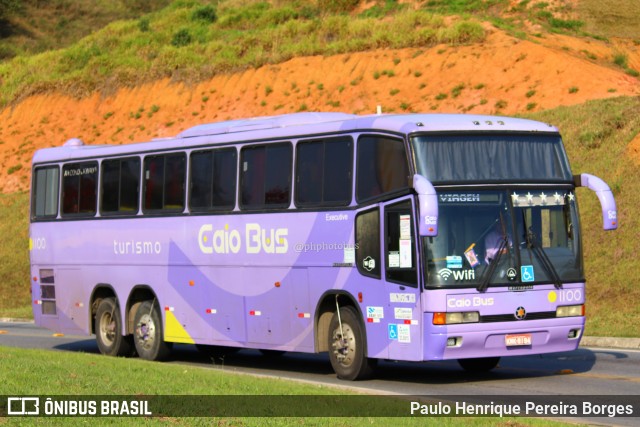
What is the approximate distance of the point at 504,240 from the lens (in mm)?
15141

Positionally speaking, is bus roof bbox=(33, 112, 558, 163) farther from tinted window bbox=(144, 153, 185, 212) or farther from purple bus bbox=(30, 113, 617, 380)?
tinted window bbox=(144, 153, 185, 212)

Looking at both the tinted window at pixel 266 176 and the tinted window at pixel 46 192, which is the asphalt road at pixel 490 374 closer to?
the tinted window at pixel 266 176

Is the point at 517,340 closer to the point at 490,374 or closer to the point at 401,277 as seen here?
the point at 401,277

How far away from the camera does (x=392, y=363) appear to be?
1927cm

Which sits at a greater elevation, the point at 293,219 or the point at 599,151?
the point at 599,151

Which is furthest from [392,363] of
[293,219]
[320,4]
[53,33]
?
[53,33]

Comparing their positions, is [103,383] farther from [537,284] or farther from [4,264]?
[4,264]

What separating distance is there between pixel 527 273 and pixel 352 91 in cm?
4039

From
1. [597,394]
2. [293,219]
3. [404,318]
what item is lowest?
[597,394]

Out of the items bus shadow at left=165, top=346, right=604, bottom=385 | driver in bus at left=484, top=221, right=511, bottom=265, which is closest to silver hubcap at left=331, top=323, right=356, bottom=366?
bus shadow at left=165, top=346, right=604, bottom=385

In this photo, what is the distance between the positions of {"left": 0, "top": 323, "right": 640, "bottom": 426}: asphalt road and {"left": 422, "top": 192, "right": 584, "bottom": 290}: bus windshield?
1417 millimetres

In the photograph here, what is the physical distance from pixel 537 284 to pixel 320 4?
55.9 meters

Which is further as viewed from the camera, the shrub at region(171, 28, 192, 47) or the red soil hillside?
the shrub at region(171, 28, 192, 47)

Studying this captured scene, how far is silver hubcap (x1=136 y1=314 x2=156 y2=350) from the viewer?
814 inches
